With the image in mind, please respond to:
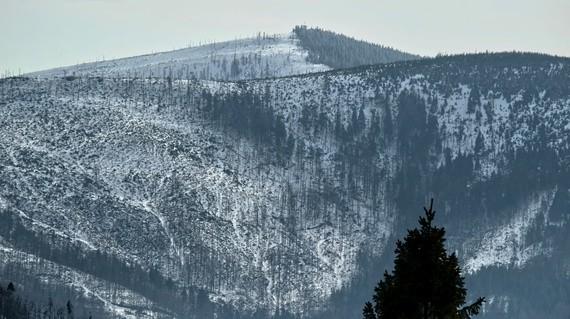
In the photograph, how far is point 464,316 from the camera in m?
30.6

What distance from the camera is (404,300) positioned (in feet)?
101

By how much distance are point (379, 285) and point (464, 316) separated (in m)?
2.31

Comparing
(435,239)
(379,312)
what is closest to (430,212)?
(435,239)

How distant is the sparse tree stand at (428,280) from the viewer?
99.7ft

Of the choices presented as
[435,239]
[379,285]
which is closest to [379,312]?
[379,285]

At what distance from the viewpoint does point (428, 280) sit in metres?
30.4

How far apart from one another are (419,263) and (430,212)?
3.69 feet

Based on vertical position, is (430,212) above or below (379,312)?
above

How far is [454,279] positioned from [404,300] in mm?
1173

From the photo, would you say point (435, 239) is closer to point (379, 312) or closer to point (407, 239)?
point (407, 239)

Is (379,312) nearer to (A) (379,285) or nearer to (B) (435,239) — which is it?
(A) (379,285)

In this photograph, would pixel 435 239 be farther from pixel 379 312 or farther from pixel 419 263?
pixel 379 312

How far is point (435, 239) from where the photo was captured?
30.4 m

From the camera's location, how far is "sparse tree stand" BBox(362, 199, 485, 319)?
99.7ft
